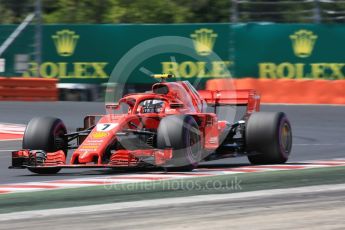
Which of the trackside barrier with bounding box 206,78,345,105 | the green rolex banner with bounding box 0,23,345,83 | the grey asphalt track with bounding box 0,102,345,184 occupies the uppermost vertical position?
the green rolex banner with bounding box 0,23,345,83

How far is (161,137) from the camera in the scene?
12.4m

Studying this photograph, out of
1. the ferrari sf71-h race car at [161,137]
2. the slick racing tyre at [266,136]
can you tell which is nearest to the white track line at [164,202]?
the ferrari sf71-h race car at [161,137]

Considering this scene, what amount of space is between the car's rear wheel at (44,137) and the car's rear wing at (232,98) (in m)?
2.43

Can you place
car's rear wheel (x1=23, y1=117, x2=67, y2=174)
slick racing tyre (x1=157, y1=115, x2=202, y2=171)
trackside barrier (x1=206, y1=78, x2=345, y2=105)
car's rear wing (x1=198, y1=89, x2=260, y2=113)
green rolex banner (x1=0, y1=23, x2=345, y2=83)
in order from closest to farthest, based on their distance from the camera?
slick racing tyre (x1=157, y1=115, x2=202, y2=171) → car's rear wheel (x1=23, y1=117, x2=67, y2=174) → car's rear wing (x1=198, y1=89, x2=260, y2=113) → trackside barrier (x1=206, y1=78, x2=345, y2=105) → green rolex banner (x1=0, y1=23, x2=345, y2=83)

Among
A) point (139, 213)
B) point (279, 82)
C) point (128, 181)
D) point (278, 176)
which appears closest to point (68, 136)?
point (128, 181)

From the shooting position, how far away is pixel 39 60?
92.5ft

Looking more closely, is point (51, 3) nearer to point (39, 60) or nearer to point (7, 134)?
point (39, 60)

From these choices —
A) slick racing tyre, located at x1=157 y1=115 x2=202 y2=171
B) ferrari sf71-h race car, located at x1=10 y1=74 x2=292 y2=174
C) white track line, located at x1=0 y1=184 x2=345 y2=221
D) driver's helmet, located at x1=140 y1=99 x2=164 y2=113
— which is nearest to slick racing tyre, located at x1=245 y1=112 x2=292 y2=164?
ferrari sf71-h race car, located at x1=10 y1=74 x2=292 y2=174

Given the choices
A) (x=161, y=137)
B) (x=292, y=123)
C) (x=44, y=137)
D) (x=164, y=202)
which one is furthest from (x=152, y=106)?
(x=292, y=123)

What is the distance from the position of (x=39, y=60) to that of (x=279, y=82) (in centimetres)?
719

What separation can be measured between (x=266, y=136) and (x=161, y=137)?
187 cm

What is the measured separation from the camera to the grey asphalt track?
13.7 m

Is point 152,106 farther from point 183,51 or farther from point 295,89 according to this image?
point 183,51

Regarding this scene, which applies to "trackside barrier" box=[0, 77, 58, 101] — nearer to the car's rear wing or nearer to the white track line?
the car's rear wing
